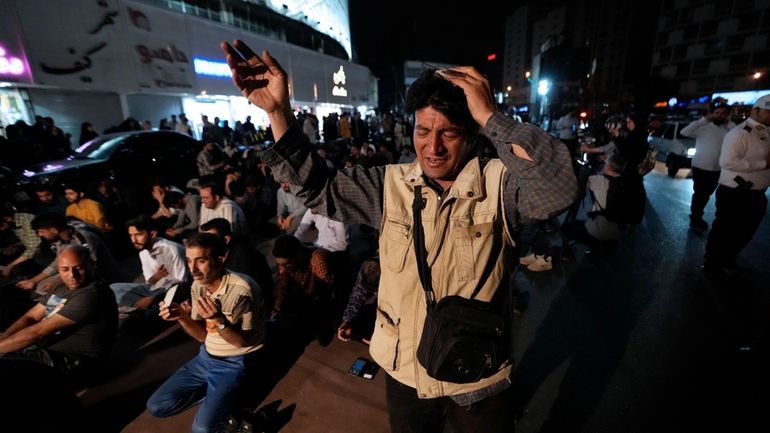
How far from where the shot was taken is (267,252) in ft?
20.8

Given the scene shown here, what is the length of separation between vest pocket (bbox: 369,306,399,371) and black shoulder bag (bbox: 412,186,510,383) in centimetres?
14

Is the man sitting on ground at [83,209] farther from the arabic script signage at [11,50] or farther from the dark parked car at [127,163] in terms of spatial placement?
the arabic script signage at [11,50]

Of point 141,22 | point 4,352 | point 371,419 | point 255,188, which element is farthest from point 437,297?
point 141,22

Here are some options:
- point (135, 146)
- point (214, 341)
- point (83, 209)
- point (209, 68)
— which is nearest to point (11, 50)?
point (135, 146)

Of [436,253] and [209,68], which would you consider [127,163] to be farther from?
[209,68]

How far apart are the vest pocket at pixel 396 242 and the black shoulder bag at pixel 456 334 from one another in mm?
37

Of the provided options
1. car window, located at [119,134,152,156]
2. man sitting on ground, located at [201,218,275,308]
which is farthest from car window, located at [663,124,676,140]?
car window, located at [119,134,152,156]

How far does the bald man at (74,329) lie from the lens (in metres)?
2.78

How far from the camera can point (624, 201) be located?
14.4 feet

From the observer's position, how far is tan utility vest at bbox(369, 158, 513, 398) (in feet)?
4.01

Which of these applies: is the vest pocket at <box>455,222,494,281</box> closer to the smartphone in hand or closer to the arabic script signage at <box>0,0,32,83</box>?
the smartphone in hand

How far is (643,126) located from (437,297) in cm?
573

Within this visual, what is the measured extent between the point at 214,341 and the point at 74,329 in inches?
52.6

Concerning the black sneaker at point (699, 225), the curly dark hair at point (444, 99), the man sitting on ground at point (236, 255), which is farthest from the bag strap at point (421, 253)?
the black sneaker at point (699, 225)
